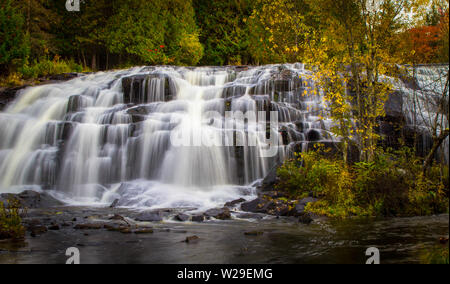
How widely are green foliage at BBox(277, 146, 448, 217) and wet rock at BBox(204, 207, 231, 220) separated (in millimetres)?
2371

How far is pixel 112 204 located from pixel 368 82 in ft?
29.6

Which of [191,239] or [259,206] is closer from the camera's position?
[191,239]

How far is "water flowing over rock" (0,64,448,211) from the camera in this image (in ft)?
43.7

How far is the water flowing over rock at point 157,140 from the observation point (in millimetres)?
13328

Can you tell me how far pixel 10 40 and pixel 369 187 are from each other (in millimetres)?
19781

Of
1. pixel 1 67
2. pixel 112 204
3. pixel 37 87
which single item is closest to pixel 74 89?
pixel 37 87

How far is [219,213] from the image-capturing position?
10039 millimetres

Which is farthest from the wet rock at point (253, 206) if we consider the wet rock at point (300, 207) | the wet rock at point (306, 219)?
the wet rock at point (306, 219)

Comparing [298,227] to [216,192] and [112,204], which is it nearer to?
[216,192]

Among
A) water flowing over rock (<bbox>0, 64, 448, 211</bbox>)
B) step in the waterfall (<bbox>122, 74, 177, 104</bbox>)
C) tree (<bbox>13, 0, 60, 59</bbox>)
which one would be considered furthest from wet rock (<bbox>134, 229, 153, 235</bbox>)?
tree (<bbox>13, 0, 60, 59</bbox>)

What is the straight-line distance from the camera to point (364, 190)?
34.9ft

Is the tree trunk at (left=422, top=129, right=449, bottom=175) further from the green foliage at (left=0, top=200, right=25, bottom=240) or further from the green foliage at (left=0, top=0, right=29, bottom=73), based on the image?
the green foliage at (left=0, top=0, right=29, bottom=73)

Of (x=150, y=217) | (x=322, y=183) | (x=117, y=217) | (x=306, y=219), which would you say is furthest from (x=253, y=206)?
(x=117, y=217)

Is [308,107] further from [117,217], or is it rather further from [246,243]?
[117,217]
